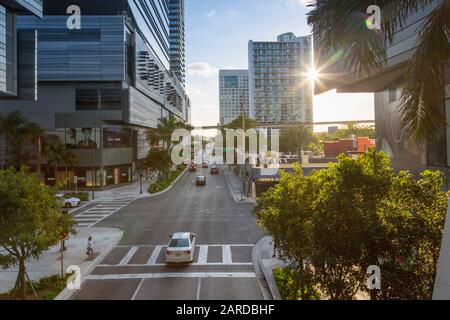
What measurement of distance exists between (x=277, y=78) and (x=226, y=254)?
139779 millimetres

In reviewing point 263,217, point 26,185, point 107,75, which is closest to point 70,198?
point 107,75

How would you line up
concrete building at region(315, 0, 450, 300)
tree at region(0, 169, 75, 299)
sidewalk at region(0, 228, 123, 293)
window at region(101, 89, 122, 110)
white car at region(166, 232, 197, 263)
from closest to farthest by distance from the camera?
tree at region(0, 169, 75, 299)
concrete building at region(315, 0, 450, 300)
sidewalk at region(0, 228, 123, 293)
white car at region(166, 232, 197, 263)
window at region(101, 89, 122, 110)

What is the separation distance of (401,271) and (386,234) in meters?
0.75

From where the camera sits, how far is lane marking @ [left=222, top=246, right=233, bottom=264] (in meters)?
18.1

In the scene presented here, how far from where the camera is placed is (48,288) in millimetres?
14359

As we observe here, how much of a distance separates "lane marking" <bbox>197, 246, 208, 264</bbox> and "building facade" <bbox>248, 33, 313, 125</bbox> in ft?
439

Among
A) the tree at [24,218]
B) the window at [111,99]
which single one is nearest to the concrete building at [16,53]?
the window at [111,99]

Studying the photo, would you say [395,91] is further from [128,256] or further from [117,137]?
[117,137]

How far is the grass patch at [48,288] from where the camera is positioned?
525 inches

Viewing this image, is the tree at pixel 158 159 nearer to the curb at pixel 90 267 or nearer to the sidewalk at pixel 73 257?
the sidewalk at pixel 73 257

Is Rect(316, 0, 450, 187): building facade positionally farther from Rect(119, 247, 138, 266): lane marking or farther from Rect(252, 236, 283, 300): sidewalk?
Rect(119, 247, 138, 266): lane marking

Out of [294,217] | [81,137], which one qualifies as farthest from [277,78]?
[294,217]

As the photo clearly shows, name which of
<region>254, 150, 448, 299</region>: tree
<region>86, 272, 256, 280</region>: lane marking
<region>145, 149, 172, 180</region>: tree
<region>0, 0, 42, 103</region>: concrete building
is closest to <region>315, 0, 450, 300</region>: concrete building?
<region>254, 150, 448, 299</region>: tree
